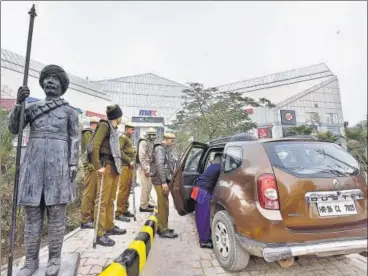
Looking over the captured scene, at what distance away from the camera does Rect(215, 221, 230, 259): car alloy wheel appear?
2.91 metres

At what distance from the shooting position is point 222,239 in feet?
9.96

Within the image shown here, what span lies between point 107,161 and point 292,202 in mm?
2430

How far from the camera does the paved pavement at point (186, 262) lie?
2.87m

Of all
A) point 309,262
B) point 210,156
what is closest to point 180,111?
point 210,156

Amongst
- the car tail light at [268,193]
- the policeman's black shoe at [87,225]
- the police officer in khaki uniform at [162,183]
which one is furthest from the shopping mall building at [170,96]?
the policeman's black shoe at [87,225]

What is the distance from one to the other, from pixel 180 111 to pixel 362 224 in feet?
32.2

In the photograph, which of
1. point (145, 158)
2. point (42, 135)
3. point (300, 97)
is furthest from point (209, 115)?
point (300, 97)

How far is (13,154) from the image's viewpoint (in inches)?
157

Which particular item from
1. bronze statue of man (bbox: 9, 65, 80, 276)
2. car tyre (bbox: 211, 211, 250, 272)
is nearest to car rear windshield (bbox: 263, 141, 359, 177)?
car tyre (bbox: 211, 211, 250, 272)

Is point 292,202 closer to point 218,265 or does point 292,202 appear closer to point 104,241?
point 218,265

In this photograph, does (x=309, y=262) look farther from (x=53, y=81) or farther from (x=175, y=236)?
(x=53, y=81)

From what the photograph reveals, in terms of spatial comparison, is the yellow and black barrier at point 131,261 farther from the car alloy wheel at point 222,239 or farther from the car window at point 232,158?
the car window at point 232,158

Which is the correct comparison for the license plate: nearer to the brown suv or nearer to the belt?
the brown suv

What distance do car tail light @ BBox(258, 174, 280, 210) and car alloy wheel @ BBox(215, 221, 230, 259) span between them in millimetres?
703
